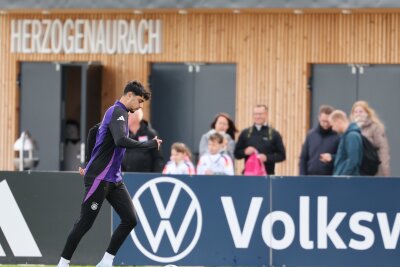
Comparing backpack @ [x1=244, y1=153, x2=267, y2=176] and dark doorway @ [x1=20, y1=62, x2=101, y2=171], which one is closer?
backpack @ [x1=244, y1=153, x2=267, y2=176]

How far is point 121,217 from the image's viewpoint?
14.7 m

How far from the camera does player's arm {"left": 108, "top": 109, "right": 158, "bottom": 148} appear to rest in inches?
549

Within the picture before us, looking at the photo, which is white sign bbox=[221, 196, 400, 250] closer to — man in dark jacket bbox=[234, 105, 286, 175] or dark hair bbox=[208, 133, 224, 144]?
dark hair bbox=[208, 133, 224, 144]

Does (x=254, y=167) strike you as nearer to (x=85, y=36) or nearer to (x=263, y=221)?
(x=263, y=221)

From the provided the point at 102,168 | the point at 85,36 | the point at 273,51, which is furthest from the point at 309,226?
the point at 85,36

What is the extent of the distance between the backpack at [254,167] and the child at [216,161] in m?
0.51

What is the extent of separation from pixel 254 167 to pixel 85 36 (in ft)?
20.8

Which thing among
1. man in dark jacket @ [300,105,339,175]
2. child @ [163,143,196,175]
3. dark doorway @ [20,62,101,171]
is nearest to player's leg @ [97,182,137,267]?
child @ [163,143,196,175]

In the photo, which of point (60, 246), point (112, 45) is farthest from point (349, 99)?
point (60, 246)

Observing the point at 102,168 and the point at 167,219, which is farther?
the point at 167,219

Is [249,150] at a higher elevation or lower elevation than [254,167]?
higher

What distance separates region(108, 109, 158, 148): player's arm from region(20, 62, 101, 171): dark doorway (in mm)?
9319

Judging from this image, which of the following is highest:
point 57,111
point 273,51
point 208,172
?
point 273,51

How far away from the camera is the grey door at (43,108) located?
Answer: 24.0 meters
